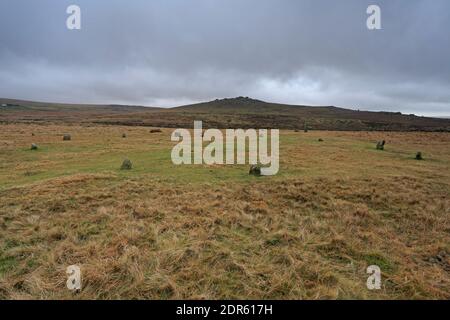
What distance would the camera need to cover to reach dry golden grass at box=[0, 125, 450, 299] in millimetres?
5844

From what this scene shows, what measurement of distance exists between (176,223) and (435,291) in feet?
22.2

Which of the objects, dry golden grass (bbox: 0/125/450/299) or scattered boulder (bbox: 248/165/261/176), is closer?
dry golden grass (bbox: 0/125/450/299)

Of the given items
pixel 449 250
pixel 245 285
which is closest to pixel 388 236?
pixel 449 250

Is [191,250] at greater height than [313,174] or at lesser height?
lesser

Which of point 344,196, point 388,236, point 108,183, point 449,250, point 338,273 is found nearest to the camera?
point 338,273

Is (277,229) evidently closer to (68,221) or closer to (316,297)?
(316,297)

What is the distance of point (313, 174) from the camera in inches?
597

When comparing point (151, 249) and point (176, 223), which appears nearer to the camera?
point (151, 249)

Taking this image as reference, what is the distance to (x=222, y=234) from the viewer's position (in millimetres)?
8172

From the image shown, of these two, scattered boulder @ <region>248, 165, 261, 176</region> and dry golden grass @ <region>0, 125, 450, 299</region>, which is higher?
scattered boulder @ <region>248, 165, 261, 176</region>

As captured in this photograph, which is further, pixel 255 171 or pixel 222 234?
pixel 255 171

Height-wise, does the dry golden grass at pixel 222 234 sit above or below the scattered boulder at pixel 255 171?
below

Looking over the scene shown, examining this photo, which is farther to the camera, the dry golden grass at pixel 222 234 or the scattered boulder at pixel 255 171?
the scattered boulder at pixel 255 171

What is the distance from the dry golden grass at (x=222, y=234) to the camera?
584cm
